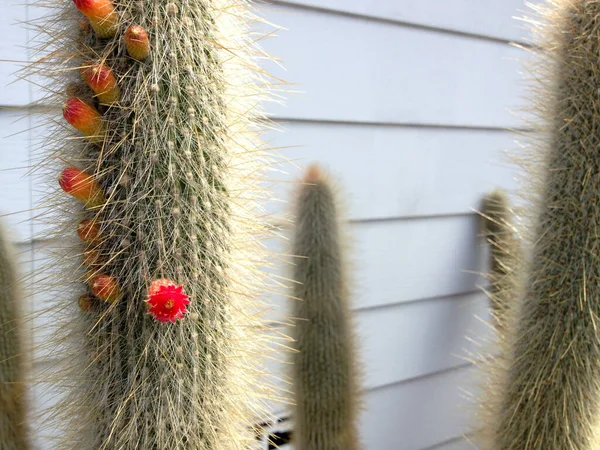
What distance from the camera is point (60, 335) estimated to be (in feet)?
2.46

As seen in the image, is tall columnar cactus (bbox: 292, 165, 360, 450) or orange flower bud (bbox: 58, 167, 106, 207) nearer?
orange flower bud (bbox: 58, 167, 106, 207)

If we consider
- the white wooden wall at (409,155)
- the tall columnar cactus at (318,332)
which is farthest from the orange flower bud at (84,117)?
the white wooden wall at (409,155)

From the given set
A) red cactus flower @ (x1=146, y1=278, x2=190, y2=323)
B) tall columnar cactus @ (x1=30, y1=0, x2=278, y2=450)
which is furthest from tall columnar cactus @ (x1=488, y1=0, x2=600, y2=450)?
red cactus flower @ (x1=146, y1=278, x2=190, y2=323)

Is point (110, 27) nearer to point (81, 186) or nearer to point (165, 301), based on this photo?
point (81, 186)

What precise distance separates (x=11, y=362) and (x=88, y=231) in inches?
15.5

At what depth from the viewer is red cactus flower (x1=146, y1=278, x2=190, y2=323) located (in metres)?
0.58

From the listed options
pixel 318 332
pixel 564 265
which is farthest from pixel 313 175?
pixel 564 265

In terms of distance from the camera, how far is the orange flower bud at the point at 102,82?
1.89 ft

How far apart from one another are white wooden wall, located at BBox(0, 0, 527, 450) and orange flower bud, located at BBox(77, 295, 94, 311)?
879 millimetres

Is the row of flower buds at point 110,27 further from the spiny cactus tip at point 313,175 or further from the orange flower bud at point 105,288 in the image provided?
the spiny cactus tip at point 313,175

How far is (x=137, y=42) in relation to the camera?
1.90ft

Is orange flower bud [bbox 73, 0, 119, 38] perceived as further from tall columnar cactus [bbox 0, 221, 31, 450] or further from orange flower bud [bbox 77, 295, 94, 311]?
tall columnar cactus [bbox 0, 221, 31, 450]

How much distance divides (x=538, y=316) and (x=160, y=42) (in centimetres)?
85

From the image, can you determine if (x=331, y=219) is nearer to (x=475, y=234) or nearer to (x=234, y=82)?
(x=234, y=82)
